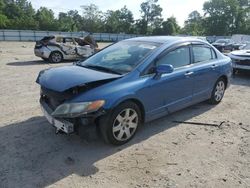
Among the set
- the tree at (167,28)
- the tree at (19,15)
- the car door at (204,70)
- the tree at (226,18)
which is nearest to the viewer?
the car door at (204,70)

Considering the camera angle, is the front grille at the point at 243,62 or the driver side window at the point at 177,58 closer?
the driver side window at the point at 177,58

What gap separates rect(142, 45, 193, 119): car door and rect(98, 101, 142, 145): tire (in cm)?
31

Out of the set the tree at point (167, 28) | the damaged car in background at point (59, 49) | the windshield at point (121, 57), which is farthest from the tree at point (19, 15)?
the windshield at point (121, 57)

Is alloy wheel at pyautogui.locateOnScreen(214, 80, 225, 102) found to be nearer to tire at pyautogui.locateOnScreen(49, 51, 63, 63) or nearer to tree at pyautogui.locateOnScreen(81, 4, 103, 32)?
tire at pyautogui.locateOnScreen(49, 51, 63, 63)

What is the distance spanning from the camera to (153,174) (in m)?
3.73

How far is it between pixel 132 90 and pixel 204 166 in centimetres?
→ 148

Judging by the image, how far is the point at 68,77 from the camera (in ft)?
14.3

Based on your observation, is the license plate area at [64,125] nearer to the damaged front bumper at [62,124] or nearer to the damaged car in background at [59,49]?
the damaged front bumper at [62,124]

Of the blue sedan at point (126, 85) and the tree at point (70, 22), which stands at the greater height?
the tree at point (70, 22)

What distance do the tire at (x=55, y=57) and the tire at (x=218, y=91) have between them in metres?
9.49

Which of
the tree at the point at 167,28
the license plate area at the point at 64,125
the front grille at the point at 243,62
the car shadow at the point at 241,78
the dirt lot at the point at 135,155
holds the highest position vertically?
the tree at the point at 167,28

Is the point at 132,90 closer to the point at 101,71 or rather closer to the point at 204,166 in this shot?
the point at 101,71

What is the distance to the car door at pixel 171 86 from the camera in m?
4.73

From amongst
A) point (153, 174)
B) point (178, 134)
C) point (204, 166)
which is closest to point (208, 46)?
point (178, 134)
